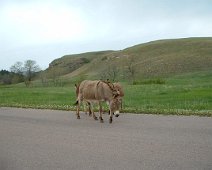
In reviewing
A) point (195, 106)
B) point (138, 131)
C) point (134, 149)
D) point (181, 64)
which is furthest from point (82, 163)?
point (181, 64)

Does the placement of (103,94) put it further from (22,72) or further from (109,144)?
(22,72)

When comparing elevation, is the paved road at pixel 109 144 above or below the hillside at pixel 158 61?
below

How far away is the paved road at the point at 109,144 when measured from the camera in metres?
8.88

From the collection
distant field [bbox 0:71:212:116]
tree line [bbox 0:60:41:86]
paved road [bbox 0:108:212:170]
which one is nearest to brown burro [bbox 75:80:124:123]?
paved road [bbox 0:108:212:170]

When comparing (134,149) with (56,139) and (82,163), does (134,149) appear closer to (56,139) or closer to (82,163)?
(82,163)

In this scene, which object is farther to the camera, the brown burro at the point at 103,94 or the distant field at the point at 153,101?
the distant field at the point at 153,101

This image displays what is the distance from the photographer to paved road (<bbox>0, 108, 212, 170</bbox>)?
8.88 m

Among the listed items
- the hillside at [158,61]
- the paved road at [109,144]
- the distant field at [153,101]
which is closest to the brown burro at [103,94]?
the paved road at [109,144]

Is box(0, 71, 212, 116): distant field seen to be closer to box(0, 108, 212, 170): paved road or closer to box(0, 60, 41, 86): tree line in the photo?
box(0, 108, 212, 170): paved road

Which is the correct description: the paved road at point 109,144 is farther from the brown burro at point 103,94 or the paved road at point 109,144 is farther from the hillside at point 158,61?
the hillside at point 158,61

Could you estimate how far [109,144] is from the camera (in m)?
11.0

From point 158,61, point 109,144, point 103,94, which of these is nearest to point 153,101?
point 103,94

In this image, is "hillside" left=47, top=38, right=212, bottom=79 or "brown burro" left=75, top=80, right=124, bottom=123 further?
"hillside" left=47, top=38, right=212, bottom=79

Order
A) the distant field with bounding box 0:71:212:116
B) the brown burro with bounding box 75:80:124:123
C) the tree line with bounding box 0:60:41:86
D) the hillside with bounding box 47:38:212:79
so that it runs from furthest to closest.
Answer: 1. the tree line with bounding box 0:60:41:86
2. the hillside with bounding box 47:38:212:79
3. the distant field with bounding box 0:71:212:116
4. the brown burro with bounding box 75:80:124:123
